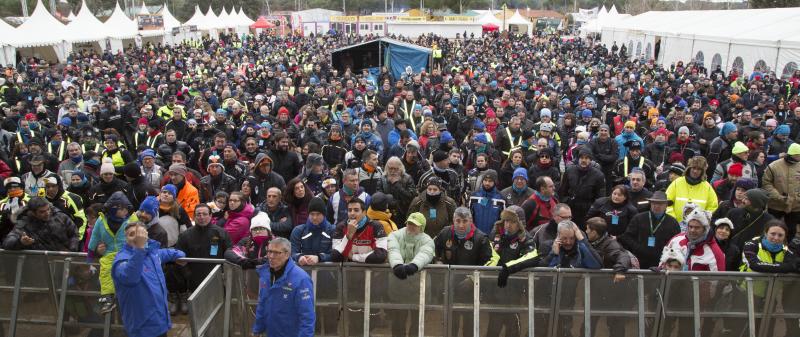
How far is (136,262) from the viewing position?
416 cm

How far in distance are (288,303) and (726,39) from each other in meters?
22.4

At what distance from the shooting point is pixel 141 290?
170 inches

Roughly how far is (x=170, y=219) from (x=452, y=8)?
75178 millimetres

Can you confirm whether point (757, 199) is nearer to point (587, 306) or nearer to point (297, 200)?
point (587, 306)

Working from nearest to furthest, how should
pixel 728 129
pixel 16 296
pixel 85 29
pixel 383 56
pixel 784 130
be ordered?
pixel 16 296 < pixel 784 130 < pixel 728 129 < pixel 383 56 < pixel 85 29

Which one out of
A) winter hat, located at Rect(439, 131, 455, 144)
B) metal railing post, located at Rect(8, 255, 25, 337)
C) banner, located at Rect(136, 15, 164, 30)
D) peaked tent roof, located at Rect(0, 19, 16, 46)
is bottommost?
metal railing post, located at Rect(8, 255, 25, 337)

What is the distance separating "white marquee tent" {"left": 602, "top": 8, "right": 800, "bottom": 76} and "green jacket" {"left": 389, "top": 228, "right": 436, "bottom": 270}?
17432 mm

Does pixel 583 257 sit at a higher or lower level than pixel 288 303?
higher

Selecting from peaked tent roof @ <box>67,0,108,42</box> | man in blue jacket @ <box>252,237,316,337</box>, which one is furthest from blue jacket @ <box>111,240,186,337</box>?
peaked tent roof @ <box>67,0,108,42</box>

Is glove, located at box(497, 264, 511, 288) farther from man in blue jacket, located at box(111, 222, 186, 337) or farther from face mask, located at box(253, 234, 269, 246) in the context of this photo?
man in blue jacket, located at box(111, 222, 186, 337)

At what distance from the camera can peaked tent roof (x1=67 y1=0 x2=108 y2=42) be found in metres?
29.2

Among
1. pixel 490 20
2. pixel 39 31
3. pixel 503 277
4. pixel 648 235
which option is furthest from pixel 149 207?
pixel 490 20

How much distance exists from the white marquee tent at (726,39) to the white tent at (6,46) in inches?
1079

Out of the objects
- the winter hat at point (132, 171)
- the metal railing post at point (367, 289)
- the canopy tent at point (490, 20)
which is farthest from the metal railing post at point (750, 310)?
the canopy tent at point (490, 20)
